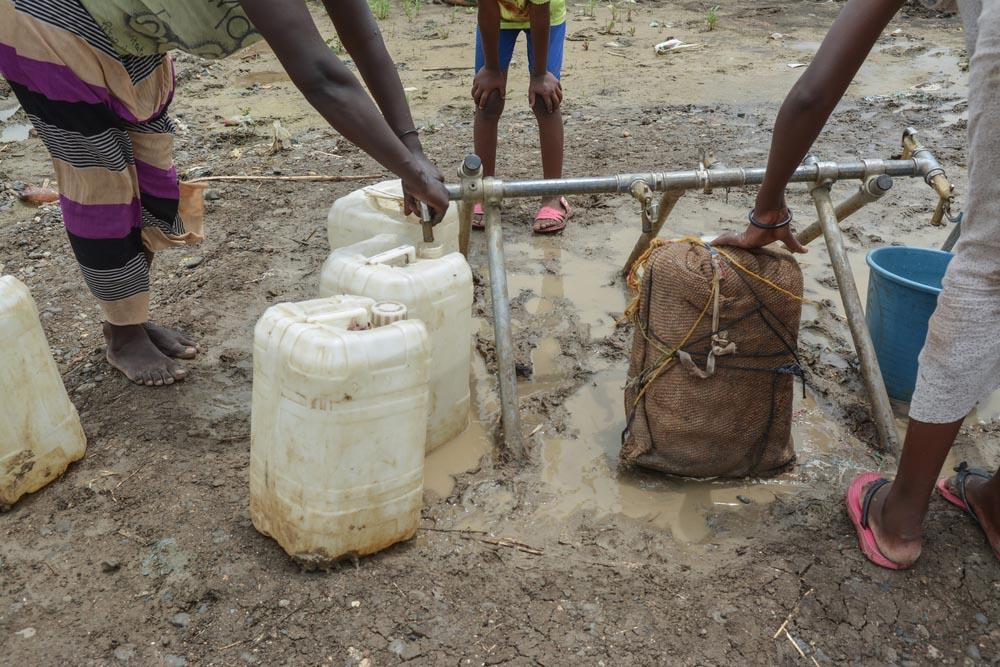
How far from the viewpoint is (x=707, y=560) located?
213 centimetres

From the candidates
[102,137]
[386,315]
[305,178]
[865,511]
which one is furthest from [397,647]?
[305,178]

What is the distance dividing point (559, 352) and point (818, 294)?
1.29 m

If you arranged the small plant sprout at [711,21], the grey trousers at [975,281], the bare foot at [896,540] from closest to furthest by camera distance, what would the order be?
the grey trousers at [975,281] → the bare foot at [896,540] → the small plant sprout at [711,21]

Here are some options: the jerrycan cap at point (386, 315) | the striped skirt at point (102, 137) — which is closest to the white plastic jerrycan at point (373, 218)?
the striped skirt at point (102, 137)

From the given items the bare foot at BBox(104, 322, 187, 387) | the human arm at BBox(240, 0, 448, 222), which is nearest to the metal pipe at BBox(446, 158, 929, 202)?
the human arm at BBox(240, 0, 448, 222)

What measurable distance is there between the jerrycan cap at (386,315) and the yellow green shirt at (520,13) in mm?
2278

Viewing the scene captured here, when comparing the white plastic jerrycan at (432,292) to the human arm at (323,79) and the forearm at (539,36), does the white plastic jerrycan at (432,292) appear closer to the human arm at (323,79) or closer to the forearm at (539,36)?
the human arm at (323,79)

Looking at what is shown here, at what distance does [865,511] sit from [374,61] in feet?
6.53

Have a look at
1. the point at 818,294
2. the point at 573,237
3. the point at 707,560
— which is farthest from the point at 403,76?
the point at 707,560

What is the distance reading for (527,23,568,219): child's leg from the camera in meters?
3.97

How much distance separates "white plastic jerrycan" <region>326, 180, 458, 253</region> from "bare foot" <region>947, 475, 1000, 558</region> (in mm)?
1772

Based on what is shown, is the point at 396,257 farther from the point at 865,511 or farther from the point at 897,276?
the point at 897,276

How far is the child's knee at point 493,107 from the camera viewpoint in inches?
152

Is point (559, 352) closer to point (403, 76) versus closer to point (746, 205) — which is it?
point (746, 205)
